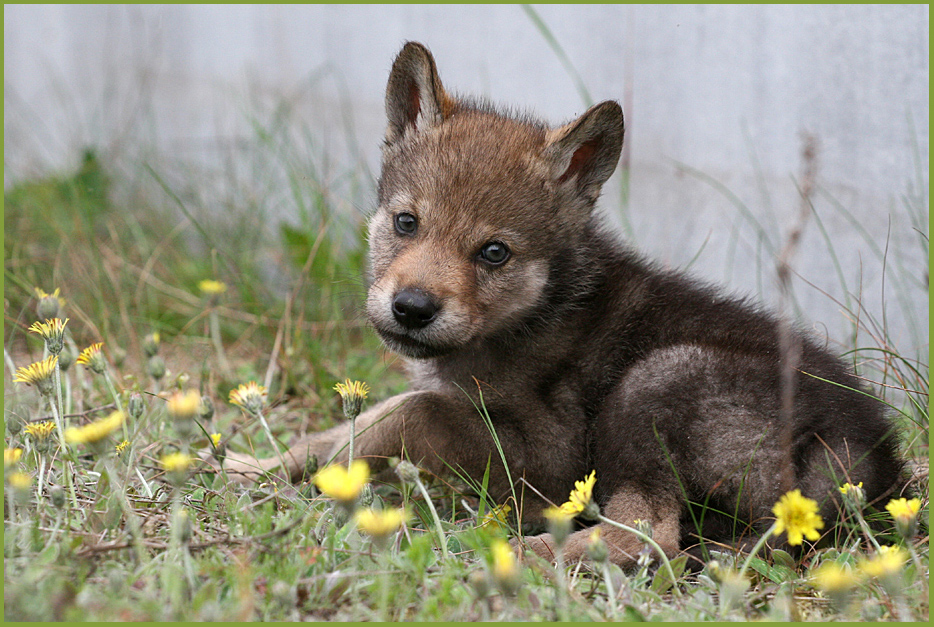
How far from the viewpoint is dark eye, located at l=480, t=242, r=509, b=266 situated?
3459 mm

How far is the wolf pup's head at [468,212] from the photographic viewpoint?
3307 mm

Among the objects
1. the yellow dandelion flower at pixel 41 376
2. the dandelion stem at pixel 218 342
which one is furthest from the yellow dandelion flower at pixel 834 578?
the dandelion stem at pixel 218 342

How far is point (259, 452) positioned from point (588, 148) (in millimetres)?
2151

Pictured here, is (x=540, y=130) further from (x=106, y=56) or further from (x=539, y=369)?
(x=106, y=56)

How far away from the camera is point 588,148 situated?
147 inches

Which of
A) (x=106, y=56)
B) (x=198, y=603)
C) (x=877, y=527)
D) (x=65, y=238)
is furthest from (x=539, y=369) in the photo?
(x=106, y=56)

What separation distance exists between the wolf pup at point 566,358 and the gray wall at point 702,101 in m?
1.11

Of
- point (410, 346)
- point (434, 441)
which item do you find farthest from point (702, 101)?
point (434, 441)

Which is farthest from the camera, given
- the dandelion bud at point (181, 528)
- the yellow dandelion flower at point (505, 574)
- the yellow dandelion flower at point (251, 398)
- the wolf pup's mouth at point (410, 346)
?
the wolf pup's mouth at point (410, 346)

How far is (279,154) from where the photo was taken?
6.79 m

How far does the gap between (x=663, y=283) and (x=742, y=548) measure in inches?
49.0

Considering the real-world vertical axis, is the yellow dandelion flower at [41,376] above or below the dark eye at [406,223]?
below

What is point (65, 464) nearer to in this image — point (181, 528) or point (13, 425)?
point (13, 425)

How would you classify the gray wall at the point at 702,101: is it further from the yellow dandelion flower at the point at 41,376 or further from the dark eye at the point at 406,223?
the yellow dandelion flower at the point at 41,376
